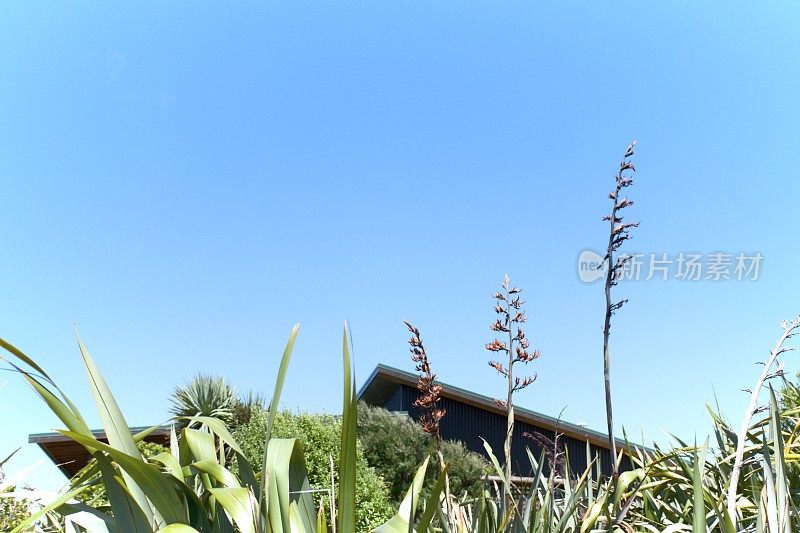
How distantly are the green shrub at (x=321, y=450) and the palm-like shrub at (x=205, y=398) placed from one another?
5.88 ft

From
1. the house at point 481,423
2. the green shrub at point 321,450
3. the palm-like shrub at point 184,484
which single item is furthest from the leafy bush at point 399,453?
the palm-like shrub at point 184,484

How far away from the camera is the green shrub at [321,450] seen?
10328 mm

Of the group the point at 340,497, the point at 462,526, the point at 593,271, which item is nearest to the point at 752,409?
the point at 462,526

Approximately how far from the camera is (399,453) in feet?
47.2

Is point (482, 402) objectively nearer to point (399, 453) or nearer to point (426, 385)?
point (399, 453)

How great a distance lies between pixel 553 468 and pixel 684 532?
30cm

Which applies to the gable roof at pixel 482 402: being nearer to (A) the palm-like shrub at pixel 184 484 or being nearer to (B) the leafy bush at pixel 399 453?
(B) the leafy bush at pixel 399 453

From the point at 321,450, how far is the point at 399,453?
3.27 metres

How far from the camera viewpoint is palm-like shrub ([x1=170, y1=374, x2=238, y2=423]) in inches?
591

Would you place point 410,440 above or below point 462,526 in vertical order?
above

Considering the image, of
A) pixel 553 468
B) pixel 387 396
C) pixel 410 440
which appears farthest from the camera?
pixel 387 396

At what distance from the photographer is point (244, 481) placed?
3.66 ft

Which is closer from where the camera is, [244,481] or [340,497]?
[340,497]

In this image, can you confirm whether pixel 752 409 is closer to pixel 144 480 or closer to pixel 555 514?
pixel 555 514
